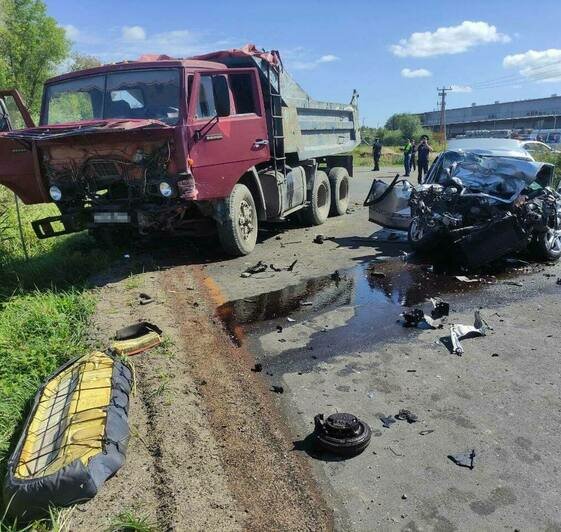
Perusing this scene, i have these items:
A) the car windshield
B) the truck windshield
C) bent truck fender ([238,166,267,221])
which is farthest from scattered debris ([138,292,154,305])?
the car windshield

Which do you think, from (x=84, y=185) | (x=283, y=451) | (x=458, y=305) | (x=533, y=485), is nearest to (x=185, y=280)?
(x=84, y=185)

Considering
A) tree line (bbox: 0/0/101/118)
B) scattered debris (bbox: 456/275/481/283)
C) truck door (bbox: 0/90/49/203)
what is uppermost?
tree line (bbox: 0/0/101/118)

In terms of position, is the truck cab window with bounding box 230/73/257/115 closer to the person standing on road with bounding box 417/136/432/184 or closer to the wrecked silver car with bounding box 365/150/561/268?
the wrecked silver car with bounding box 365/150/561/268

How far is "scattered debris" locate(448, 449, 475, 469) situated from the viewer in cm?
289

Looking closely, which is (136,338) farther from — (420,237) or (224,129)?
(420,237)

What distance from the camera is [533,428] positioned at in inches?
127

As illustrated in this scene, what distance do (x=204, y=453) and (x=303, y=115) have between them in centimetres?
734

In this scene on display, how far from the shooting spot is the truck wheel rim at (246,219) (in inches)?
292

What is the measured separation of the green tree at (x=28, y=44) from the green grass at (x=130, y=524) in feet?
103

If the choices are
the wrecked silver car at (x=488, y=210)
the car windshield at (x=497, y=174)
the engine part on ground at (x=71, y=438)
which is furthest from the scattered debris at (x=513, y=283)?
the engine part on ground at (x=71, y=438)

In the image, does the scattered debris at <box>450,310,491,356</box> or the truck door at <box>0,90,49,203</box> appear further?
the truck door at <box>0,90,49,203</box>

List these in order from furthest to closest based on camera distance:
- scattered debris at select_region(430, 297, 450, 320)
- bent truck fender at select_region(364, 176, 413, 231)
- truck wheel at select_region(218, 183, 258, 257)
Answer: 1. bent truck fender at select_region(364, 176, 413, 231)
2. truck wheel at select_region(218, 183, 258, 257)
3. scattered debris at select_region(430, 297, 450, 320)

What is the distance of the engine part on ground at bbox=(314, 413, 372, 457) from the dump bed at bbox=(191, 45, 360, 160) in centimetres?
583

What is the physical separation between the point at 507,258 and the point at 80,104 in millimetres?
6452
